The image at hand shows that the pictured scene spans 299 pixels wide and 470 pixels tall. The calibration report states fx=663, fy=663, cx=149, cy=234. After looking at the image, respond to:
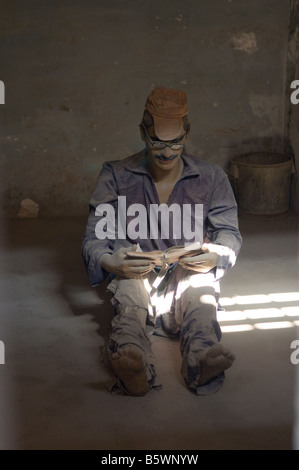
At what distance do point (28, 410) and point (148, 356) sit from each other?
2.30 ft

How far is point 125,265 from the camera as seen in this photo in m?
3.84

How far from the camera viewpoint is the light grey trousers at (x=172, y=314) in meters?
3.56

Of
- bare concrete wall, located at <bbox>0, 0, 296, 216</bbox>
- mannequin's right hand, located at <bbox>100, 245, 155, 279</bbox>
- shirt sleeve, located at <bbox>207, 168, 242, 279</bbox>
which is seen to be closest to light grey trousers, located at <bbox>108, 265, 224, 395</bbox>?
mannequin's right hand, located at <bbox>100, 245, 155, 279</bbox>

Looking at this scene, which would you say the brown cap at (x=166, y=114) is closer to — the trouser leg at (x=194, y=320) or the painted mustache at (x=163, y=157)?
the painted mustache at (x=163, y=157)

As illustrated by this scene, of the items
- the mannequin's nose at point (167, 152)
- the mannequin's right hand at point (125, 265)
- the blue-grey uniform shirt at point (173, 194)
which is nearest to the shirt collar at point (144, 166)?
the blue-grey uniform shirt at point (173, 194)

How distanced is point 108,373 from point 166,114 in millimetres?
→ 1574

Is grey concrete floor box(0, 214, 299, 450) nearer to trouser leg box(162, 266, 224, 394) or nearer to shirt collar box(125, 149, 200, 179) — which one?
trouser leg box(162, 266, 224, 394)

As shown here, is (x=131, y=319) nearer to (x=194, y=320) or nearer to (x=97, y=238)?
(x=194, y=320)

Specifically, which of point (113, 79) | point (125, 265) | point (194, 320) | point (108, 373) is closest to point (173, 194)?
point (125, 265)

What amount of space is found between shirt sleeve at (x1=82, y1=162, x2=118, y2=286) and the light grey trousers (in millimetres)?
142

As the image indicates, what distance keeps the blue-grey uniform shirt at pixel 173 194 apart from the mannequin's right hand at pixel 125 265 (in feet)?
0.85

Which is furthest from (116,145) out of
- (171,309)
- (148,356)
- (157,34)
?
(148,356)

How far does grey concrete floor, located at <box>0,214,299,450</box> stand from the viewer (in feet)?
10.5

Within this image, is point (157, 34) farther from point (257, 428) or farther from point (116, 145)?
point (257, 428)
